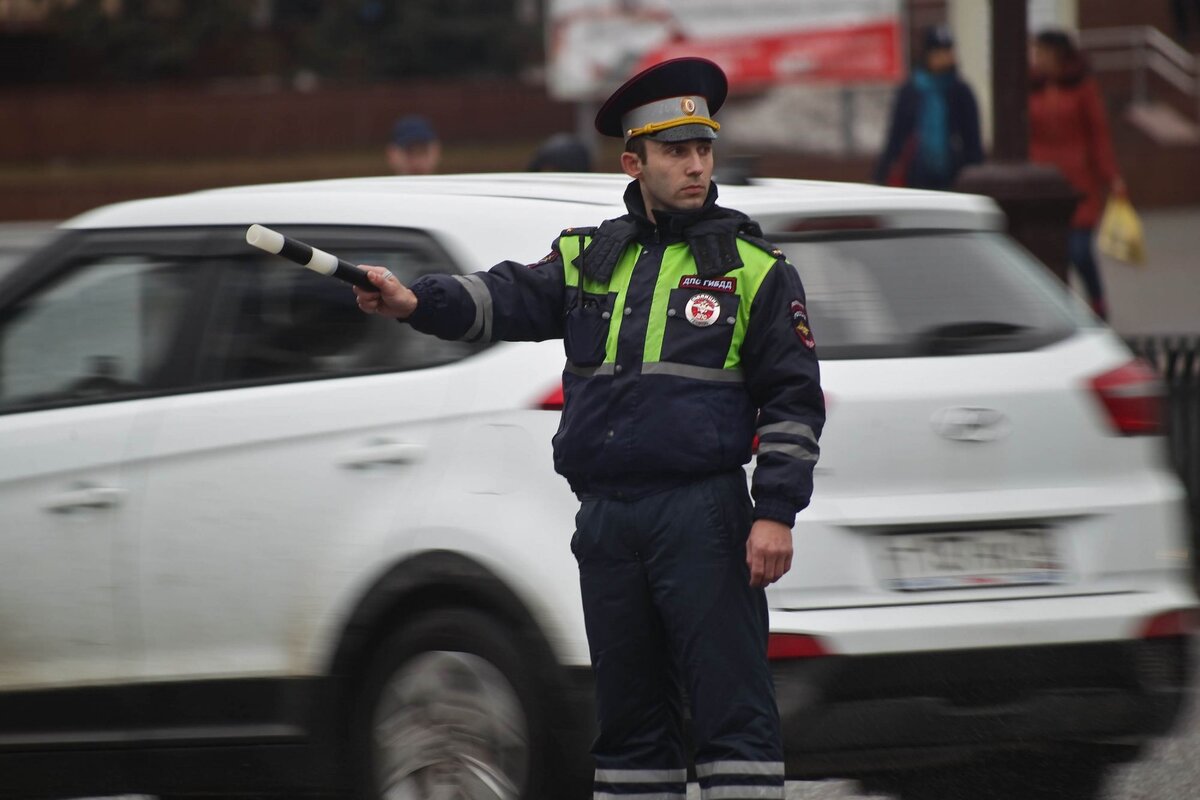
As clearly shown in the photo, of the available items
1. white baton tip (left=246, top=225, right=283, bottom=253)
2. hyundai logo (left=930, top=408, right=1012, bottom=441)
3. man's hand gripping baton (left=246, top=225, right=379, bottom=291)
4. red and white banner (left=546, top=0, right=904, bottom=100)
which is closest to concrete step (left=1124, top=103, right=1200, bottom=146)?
red and white banner (left=546, top=0, right=904, bottom=100)

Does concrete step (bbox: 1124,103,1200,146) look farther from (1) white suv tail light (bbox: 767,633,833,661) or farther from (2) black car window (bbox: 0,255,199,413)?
(1) white suv tail light (bbox: 767,633,833,661)

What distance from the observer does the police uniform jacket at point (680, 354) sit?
3979 mm

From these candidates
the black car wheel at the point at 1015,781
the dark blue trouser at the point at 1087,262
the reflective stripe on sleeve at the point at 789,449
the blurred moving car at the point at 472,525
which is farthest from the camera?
the dark blue trouser at the point at 1087,262

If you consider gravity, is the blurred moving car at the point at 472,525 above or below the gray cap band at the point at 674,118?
below

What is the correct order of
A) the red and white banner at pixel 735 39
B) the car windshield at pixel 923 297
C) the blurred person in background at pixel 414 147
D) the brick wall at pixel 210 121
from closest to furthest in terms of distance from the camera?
the car windshield at pixel 923 297 < the blurred person in background at pixel 414 147 < the red and white banner at pixel 735 39 < the brick wall at pixel 210 121

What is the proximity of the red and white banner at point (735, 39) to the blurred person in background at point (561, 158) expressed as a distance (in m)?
10.5

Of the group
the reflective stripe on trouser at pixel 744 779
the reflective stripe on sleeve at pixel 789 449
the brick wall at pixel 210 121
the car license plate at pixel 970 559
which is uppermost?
the reflective stripe on sleeve at pixel 789 449

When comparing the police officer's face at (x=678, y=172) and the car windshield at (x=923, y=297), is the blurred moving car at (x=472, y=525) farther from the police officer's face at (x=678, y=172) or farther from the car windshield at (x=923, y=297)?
the police officer's face at (x=678, y=172)

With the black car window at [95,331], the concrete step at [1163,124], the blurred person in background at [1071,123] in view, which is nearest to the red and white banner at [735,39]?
the concrete step at [1163,124]

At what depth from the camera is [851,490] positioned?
14.9ft

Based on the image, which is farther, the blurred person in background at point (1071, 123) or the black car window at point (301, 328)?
the blurred person in background at point (1071, 123)

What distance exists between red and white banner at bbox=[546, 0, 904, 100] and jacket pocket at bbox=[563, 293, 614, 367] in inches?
642

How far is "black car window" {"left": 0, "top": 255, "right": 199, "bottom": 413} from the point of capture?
5.22m

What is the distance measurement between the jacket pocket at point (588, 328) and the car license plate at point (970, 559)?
33.4 inches
